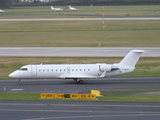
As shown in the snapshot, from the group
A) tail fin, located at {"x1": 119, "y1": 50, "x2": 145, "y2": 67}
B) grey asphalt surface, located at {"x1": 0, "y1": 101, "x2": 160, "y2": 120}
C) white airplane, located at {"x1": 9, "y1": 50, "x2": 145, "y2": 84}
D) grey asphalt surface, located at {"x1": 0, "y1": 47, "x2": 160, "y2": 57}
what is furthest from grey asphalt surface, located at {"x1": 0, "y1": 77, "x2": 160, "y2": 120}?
grey asphalt surface, located at {"x1": 0, "y1": 47, "x2": 160, "y2": 57}

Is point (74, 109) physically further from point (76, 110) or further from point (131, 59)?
point (131, 59)

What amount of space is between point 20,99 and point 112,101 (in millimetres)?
8423

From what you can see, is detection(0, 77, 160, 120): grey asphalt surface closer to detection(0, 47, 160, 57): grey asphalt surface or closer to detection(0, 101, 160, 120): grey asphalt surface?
detection(0, 101, 160, 120): grey asphalt surface

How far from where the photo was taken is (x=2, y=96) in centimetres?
3597

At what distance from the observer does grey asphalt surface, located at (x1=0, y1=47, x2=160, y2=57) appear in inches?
2544

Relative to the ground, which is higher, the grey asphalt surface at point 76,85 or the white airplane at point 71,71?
the white airplane at point 71,71

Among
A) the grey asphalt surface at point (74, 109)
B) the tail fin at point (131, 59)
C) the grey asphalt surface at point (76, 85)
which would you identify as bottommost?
the grey asphalt surface at point (76, 85)

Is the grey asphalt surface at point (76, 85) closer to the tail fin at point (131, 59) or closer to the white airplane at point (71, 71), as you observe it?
the white airplane at point (71, 71)

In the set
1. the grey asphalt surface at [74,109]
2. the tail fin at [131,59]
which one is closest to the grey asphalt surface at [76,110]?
the grey asphalt surface at [74,109]

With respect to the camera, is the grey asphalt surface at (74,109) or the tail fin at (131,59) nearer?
the grey asphalt surface at (74,109)

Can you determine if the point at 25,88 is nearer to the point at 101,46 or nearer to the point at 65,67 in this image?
the point at 65,67

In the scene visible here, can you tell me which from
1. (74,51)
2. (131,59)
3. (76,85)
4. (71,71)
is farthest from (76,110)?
(74,51)

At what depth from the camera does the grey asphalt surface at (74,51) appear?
6461cm

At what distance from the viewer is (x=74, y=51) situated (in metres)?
68.4
